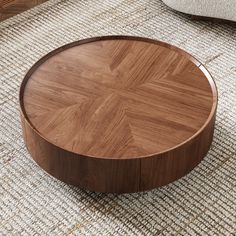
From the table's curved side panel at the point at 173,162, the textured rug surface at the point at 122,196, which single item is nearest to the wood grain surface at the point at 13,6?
the textured rug surface at the point at 122,196

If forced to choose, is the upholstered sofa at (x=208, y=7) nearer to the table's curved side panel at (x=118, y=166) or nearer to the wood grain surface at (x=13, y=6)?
the wood grain surface at (x=13, y=6)

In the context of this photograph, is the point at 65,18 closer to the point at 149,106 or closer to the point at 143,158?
the point at 149,106

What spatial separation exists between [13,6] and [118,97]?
46.8 inches

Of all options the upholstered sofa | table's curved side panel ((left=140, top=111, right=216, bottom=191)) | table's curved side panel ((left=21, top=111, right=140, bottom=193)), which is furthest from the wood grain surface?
table's curved side panel ((left=140, top=111, right=216, bottom=191))

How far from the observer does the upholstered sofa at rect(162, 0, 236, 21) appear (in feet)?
7.32

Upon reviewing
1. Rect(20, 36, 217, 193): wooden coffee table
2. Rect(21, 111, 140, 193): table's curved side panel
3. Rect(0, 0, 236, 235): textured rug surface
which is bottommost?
Rect(0, 0, 236, 235): textured rug surface

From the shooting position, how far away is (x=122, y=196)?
1.65m

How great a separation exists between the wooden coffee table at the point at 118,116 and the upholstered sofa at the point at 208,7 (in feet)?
1.97

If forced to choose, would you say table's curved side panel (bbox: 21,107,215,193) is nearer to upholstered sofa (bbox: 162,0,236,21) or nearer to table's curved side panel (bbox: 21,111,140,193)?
table's curved side panel (bbox: 21,111,140,193)

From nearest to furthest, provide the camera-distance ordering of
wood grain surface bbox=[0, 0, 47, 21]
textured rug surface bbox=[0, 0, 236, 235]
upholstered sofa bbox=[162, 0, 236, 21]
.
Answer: textured rug surface bbox=[0, 0, 236, 235]
upholstered sofa bbox=[162, 0, 236, 21]
wood grain surface bbox=[0, 0, 47, 21]

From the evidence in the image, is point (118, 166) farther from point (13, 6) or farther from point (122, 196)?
point (13, 6)

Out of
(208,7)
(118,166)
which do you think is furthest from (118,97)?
(208,7)

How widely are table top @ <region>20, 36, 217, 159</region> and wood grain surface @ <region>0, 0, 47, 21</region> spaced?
0.84m

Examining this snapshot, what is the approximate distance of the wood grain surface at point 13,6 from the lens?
2510 mm
